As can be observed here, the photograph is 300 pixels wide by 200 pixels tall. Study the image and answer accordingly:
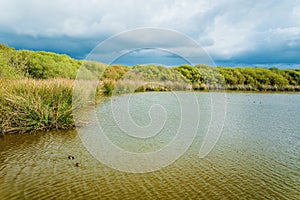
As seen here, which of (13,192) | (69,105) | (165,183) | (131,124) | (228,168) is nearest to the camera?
(13,192)

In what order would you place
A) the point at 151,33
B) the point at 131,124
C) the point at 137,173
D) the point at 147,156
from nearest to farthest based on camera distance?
the point at 137,173 → the point at 147,156 → the point at 151,33 → the point at 131,124

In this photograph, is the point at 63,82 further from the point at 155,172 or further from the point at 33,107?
the point at 155,172

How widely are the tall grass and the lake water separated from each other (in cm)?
54

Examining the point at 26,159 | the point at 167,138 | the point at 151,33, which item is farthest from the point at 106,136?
the point at 151,33

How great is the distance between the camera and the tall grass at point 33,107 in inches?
347

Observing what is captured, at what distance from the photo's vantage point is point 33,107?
29.6 feet

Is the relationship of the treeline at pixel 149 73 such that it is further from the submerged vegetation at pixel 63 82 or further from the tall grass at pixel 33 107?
the tall grass at pixel 33 107

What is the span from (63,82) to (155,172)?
6865mm

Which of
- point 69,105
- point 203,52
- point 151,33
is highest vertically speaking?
point 151,33

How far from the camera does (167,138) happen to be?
8672 mm

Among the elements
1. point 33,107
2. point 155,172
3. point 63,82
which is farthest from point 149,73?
point 155,172

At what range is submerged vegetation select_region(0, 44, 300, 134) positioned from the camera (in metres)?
8.98

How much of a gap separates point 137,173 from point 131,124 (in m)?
5.22

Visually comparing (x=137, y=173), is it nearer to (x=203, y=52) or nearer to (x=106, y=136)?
(x=106, y=136)
